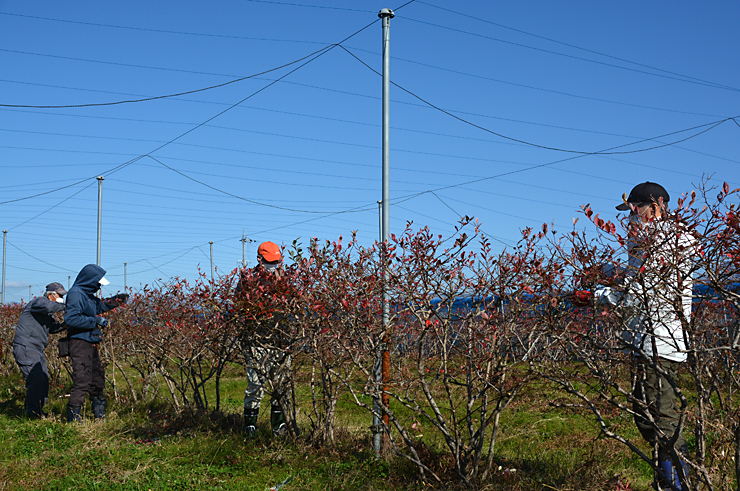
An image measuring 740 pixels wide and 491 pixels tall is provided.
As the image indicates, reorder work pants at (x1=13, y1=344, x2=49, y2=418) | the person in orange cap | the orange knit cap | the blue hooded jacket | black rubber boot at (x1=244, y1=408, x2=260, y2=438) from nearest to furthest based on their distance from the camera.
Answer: the person in orange cap → the orange knit cap → black rubber boot at (x1=244, y1=408, x2=260, y2=438) → the blue hooded jacket → work pants at (x1=13, y1=344, x2=49, y2=418)

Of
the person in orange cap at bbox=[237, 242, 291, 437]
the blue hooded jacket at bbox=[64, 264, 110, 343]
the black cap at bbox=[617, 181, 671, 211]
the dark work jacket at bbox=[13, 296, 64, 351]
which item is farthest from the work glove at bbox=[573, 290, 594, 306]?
the dark work jacket at bbox=[13, 296, 64, 351]

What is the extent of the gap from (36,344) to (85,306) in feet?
4.33

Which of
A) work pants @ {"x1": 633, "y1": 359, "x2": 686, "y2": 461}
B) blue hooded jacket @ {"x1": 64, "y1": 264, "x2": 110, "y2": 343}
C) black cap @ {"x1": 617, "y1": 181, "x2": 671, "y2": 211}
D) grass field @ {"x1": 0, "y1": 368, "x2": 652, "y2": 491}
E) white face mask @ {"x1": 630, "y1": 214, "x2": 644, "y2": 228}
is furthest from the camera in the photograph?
blue hooded jacket @ {"x1": 64, "y1": 264, "x2": 110, "y2": 343}

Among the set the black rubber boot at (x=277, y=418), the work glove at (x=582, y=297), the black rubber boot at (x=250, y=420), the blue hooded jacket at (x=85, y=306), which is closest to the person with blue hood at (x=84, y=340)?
the blue hooded jacket at (x=85, y=306)

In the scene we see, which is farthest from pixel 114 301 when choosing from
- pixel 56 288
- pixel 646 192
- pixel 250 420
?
pixel 646 192

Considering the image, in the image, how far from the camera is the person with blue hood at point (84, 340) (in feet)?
19.2

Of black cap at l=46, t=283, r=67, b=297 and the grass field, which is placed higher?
black cap at l=46, t=283, r=67, b=297

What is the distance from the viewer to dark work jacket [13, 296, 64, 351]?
6602 millimetres

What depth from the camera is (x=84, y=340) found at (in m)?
5.96

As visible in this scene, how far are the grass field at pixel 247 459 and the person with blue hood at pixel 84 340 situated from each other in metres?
0.23

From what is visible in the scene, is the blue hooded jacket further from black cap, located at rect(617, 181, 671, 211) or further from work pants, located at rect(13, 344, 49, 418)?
black cap, located at rect(617, 181, 671, 211)

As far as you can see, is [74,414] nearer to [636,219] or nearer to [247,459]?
[247,459]

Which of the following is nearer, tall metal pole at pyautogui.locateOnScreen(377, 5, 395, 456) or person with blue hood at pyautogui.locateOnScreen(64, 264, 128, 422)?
tall metal pole at pyautogui.locateOnScreen(377, 5, 395, 456)

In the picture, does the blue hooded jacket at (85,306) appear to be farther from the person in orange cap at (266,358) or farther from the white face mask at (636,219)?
the white face mask at (636,219)
